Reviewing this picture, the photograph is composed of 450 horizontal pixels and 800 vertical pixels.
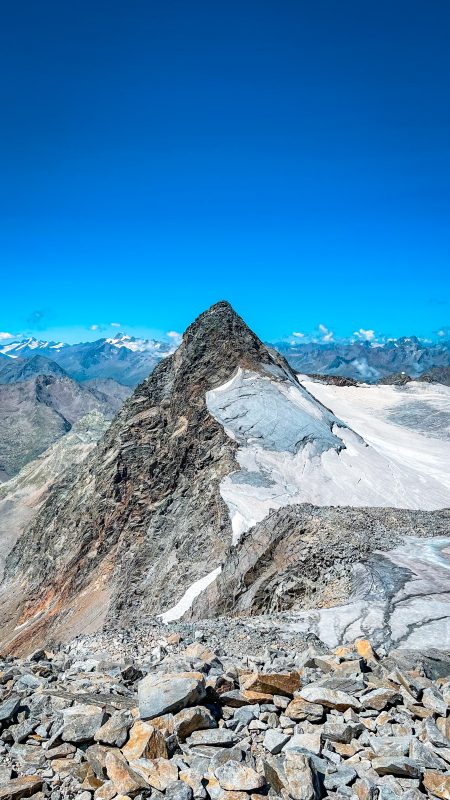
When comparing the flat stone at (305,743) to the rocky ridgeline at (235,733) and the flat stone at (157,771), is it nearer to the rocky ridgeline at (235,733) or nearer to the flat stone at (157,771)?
the rocky ridgeline at (235,733)

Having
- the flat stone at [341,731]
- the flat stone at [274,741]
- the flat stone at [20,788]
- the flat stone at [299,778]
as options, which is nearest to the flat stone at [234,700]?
the flat stone at [274,741]

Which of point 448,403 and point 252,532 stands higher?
point 448,403

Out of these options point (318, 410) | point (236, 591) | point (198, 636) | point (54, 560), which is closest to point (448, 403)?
point (318, 410)

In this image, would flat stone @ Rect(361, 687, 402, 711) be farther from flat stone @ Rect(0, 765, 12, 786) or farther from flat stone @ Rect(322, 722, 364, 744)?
flat stone @ Rect(0, 765, 12, 786)

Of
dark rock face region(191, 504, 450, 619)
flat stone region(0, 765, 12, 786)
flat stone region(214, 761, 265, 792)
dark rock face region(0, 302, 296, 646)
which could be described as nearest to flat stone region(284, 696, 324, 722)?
flat stone region(214, 761, 265, 792)

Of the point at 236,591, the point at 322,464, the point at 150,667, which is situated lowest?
the point at 236,591

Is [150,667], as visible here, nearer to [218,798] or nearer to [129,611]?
[218,798]

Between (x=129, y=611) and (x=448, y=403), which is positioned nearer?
(x=129, y=611)
